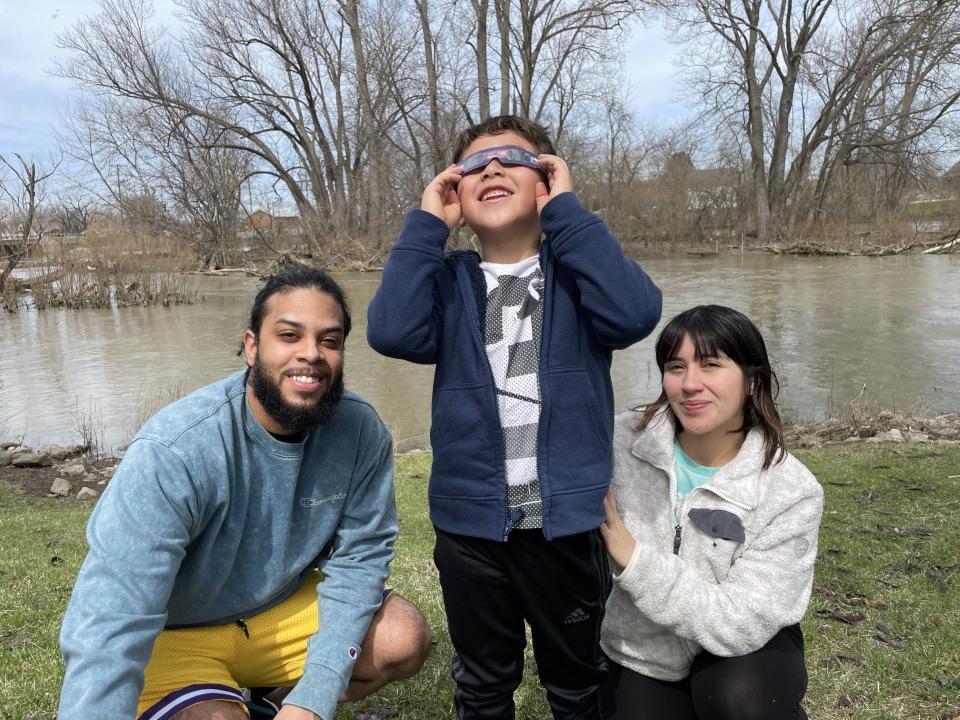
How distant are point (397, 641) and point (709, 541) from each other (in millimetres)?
1012

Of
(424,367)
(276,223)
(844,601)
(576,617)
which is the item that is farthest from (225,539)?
(276,223)

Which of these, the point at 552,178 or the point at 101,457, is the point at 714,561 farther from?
the point at 101,457

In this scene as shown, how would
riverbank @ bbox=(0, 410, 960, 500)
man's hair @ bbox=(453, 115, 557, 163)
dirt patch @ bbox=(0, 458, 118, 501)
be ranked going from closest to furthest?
man's hair @ bbox=(453, 115, 557, 163)
dirt patch @ bbox=(0, 458, 118, 501)
riverbank @ bbox=(0, 410, 960, 500)

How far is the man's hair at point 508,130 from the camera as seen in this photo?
2289 mm

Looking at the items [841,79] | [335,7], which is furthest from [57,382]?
[841,79]

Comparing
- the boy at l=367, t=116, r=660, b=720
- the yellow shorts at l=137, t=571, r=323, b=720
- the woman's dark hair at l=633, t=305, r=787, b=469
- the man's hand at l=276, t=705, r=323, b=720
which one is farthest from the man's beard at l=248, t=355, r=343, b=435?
the woman's dark hair at l=633, t=305, r=787, b=469

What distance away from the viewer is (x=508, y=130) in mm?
2283

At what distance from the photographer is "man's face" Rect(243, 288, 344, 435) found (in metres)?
2.12

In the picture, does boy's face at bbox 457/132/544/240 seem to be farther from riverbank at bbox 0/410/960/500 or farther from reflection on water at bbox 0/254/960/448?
reflection on water at bbox 0/254/960/448

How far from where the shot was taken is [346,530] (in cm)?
231

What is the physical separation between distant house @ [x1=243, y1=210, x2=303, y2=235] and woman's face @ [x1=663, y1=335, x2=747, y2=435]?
30.5 metres

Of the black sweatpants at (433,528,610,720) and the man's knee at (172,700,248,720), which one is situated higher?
the black sweatpants at (433,528,610,720)

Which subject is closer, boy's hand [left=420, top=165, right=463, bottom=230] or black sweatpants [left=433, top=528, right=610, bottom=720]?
black sweatpants [left=433, top=528, right=610, bottom=720]

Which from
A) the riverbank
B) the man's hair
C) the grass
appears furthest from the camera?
the riverbank
